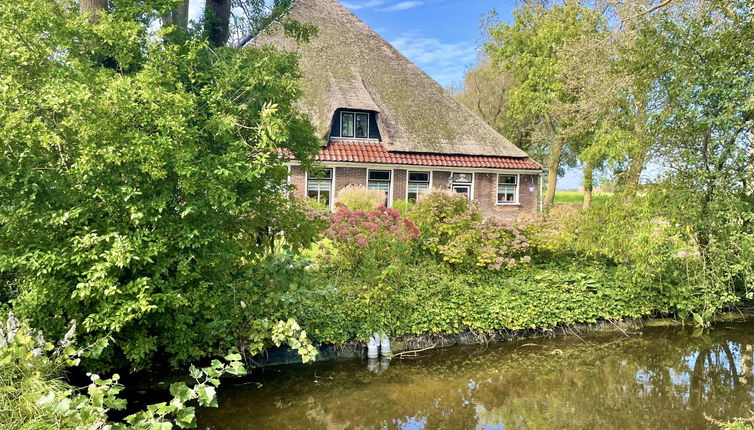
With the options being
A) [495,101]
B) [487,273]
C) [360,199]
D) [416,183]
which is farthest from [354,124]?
[495,101]

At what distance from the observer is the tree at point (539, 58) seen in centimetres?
2314

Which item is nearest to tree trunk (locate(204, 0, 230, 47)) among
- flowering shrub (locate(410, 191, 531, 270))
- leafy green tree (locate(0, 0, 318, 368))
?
leafy green tree (locate(0, 0, 318, 368))

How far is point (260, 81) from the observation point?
513 centimetres

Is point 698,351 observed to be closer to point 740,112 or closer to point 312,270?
point 740,112

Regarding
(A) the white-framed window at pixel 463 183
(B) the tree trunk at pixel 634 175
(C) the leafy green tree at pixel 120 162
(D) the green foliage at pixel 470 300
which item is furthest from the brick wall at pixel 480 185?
(C) the leafy green tree at pixel 120 162

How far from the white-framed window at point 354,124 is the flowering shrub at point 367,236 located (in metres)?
10.2

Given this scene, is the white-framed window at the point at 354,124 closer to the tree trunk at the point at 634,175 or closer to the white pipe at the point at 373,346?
the tree trunk at the point at 634,175

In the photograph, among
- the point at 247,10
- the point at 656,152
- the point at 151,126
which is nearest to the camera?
the point at 151,126

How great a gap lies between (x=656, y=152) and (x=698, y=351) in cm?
336

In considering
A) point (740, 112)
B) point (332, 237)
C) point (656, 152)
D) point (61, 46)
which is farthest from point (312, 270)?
point (740, 112)

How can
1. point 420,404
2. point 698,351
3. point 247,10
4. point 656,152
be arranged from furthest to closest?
point 656,152
point 698,351
point 247,10
point 420,404

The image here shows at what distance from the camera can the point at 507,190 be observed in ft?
68.8

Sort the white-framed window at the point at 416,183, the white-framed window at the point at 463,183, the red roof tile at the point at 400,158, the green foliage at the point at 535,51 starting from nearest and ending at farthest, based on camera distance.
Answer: the red roof tile at the point at 400,158
the white-framed window at the point at 416,183
the white-framed window at the point at 463,183
the green foliage at the point at 535,51

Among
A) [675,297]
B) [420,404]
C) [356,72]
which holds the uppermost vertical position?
[356,72]
